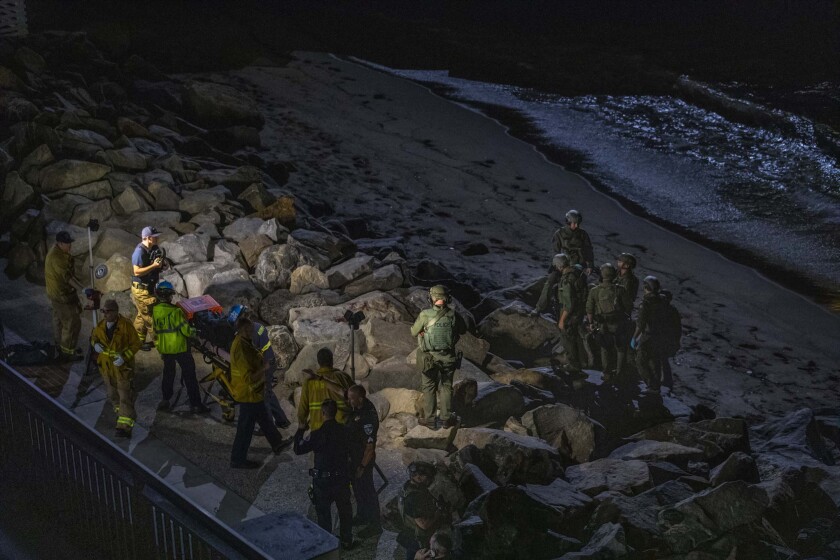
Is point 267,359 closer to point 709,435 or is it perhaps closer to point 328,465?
point 328,465

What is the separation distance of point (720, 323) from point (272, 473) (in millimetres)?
9446

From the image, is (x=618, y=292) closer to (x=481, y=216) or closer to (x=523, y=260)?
(x=523, y=260)

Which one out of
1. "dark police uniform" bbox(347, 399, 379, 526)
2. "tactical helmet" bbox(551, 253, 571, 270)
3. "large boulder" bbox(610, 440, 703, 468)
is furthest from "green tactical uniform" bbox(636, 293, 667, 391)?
"dark police uniform" bbox(347, 399, 379, 526)

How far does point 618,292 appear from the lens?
40.8 ft

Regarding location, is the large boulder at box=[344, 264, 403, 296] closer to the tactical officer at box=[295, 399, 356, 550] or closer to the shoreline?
the tactical officer at box=[295, 399, 356, 550]

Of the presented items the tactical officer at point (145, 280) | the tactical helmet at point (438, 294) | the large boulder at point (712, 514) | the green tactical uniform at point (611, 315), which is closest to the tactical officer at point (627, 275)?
the green tactical uniform at point (611, 315)

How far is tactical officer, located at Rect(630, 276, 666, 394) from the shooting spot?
40.1 ft

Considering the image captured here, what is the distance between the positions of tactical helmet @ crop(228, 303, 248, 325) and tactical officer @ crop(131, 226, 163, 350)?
5.37 feet

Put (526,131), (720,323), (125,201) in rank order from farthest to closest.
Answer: (526,131)
(720,323)
(125,201)

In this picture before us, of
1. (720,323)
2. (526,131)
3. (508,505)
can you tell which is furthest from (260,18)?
(508,505)

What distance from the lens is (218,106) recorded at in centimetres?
2353

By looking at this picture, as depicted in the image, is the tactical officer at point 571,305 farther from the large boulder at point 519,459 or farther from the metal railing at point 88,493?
the metal railing at point 88,493

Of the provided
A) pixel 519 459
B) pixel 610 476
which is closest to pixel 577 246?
pixel 610 476

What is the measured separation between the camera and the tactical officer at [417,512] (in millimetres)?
8133
